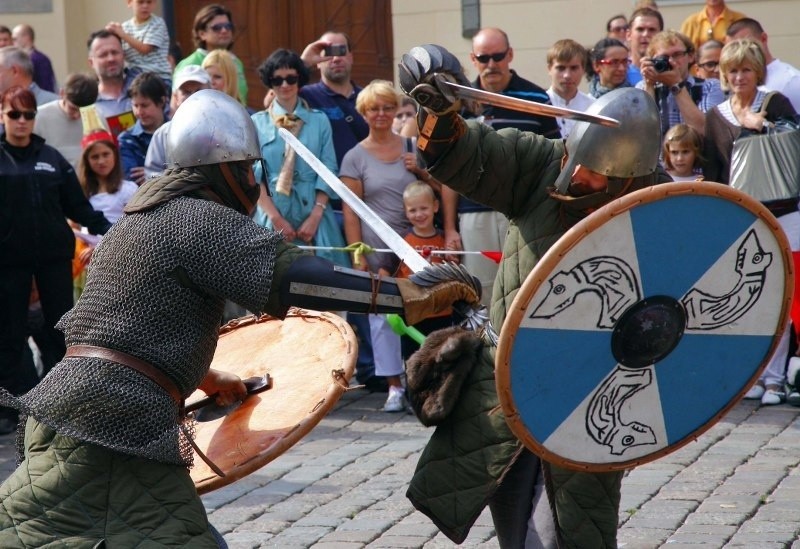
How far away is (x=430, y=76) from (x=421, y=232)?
359 centimetres

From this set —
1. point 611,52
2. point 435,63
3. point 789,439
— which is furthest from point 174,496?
point 611,52

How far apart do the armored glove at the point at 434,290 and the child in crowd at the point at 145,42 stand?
5.60m

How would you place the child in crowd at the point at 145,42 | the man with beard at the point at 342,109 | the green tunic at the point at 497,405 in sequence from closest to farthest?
1. the green tunic at the point at 497,405
2. the man with beard at the point at 342,109
3. the child in crowd at the point at 145,42

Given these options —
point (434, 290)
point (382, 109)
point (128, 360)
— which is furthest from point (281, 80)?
point (128, 360)

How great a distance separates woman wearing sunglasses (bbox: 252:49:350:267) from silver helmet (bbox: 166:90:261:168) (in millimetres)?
3553

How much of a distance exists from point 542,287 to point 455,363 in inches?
24.3

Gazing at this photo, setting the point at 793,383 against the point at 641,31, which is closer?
the point at 793,383

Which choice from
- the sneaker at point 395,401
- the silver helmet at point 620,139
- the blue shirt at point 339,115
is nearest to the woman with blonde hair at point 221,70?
the blue shirt at point 339,115

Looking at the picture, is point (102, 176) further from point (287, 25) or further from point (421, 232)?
point (287, 25)

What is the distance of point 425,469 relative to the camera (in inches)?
150

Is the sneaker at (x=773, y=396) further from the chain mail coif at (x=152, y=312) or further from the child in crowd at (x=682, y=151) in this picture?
the chain mail coif at (x=152, y=312)

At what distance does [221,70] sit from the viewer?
737 centimetres

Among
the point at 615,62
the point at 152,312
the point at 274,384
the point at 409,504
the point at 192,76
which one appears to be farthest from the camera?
the point at 615,62

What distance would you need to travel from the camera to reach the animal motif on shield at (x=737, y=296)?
348 centimetres
